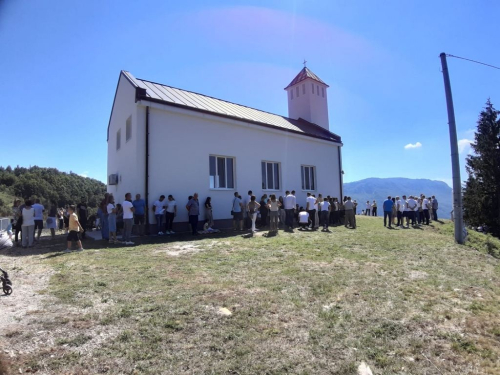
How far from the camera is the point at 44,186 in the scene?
88562mm

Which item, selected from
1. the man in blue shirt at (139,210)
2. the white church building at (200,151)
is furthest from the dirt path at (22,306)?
the white church building at (200,151)

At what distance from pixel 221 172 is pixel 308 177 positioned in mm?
7203

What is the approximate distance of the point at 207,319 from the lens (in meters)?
3.96

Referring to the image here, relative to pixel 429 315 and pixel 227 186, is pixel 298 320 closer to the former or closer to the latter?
pixel 429 315

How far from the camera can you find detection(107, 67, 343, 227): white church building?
42.0 ft

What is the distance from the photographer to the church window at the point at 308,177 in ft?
64.3

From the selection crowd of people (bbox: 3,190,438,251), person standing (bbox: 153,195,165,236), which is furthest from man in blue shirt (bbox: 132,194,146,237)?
person standing (bbox: 153,195,165,236)

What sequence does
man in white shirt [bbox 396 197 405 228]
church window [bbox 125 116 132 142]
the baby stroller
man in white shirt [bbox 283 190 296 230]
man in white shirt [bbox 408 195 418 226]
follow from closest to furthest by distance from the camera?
the baby stroller
church window [bbox 125 116 132 142]
man in white shirt [bbox 283 190 296 230]
man in white shirt [bbox 408 195 418 226]
man in white shirt [bbox 396 197 405 228]

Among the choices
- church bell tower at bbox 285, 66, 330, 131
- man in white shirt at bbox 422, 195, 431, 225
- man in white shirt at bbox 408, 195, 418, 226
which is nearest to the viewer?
man in white shirt at bbox 408, 195, 418, 226

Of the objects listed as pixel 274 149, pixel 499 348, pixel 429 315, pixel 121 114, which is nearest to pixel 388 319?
pixel 429 315

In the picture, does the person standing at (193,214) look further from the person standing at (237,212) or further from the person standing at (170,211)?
the person standing at (237,212)

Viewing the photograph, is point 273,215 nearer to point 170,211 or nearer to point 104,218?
point 170,211

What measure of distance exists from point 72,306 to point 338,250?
269 inches

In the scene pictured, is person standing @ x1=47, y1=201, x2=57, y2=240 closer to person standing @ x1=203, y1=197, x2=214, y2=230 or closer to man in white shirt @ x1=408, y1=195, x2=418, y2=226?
person standing @ x1=203, y1=197, x2=214, y2=230
